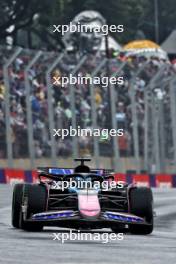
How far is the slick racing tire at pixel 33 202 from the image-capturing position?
15.2 m

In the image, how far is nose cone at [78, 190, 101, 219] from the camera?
1478 cm

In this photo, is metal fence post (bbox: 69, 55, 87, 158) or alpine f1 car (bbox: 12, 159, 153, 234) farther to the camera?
metal fence post (bbox: 69, 55, 87, 158)

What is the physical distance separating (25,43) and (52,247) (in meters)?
42.2

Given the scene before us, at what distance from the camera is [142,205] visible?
15453 mm

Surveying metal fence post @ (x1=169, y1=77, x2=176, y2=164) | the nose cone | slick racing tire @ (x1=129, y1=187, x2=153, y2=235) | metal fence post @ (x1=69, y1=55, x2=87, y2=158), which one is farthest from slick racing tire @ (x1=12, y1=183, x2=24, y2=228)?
metal fence post @ (x1=169, y1=77, x2=176, y2=164)

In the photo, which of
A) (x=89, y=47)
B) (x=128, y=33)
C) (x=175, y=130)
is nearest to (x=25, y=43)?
(x=128, y=33)

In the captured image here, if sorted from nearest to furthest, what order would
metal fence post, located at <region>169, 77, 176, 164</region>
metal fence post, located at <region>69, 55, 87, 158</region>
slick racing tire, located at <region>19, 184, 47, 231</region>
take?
slick racing tire, located at <region>19, 184, 47, 231</region>, metal fence post, located at <region>69, 55, 87, 158</region>, metal fence post, located at <region>169, 77, 176, 164</region>

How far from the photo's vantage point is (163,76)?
32250mm

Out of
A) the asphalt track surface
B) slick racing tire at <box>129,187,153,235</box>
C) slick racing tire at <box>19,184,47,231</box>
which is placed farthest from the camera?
slick racing tire at <box>129,187,153,235</box>

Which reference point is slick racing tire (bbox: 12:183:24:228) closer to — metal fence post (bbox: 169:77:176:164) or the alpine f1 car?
the alpine f1 car

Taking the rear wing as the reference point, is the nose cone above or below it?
below

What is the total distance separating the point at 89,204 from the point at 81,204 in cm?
10

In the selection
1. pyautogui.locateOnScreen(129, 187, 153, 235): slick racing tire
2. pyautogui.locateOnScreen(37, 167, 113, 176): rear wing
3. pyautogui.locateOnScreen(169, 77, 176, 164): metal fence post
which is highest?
pyautogui.locateOnScreen(169, 77, 176, 164): metal fence post

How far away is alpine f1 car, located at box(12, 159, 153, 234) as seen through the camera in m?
14.9
